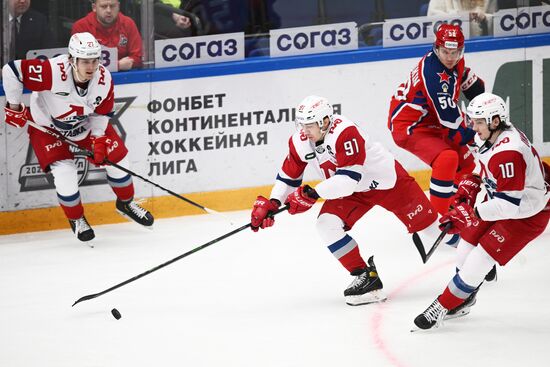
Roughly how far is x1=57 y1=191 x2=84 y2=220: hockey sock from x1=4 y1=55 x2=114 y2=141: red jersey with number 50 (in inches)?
14.3

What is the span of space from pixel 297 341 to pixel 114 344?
0.78 meters

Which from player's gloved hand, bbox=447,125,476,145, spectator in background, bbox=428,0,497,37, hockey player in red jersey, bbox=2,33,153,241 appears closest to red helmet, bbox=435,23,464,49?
player's gloved hand, bbox=447,125,476,145

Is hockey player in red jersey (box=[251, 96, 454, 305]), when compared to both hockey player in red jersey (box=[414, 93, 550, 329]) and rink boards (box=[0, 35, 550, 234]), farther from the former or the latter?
rink boards (box=[0, 35, 550, 234])

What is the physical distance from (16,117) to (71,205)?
0.58 meters

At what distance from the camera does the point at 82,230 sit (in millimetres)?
6949

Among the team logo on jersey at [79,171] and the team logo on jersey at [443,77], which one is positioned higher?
the team logo on jersey at [443,77]

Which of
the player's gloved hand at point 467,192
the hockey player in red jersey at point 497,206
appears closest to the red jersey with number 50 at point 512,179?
the hockey player in red jersey at point 497,206

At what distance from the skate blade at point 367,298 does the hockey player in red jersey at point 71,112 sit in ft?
6.09

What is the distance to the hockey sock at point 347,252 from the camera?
5.71 meters

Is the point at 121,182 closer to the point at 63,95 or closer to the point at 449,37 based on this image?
the point at 63,95

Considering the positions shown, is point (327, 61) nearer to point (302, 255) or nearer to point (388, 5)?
point (388, 5)

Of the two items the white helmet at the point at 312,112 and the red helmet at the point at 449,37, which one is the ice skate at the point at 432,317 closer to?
the white helmet at the point at 312,112

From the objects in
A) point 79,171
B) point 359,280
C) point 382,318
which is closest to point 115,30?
point 79,171

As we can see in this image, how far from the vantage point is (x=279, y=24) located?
779 cm
